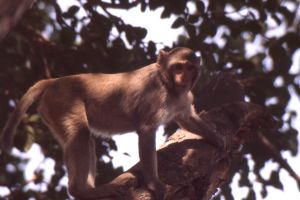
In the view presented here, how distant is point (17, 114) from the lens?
20.9 feet

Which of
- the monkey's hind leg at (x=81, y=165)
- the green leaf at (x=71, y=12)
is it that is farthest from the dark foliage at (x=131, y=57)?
the monkey's hind leg at (x=81, y=165)

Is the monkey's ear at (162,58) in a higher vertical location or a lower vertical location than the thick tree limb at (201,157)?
higher

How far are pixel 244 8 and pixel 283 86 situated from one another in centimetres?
134

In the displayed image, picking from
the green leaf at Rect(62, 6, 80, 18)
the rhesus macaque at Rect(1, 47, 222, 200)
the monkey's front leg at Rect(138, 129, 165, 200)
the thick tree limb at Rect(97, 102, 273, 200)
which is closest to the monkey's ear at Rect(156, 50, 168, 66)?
the rhesus macaque at Rect(1, 47, 222, 200)

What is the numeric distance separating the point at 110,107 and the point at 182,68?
3.42 feet

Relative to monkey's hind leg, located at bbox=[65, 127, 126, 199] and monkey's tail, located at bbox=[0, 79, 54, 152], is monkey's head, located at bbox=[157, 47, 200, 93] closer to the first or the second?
monkey's hind leg, located at bbox=[65, 127, 126, 199]

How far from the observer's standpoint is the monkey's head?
6.88 m

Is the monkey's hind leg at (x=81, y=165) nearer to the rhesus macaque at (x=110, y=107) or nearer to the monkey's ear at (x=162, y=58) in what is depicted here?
the rhesus macaque at (x=110, y=107)

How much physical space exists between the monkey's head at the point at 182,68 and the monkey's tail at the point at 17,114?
150 cm

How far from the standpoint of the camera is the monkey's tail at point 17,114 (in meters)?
6.19

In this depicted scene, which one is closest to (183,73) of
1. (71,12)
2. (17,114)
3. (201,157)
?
(201,157)

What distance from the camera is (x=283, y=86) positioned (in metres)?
8.12

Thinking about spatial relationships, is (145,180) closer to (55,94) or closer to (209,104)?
(55,94)

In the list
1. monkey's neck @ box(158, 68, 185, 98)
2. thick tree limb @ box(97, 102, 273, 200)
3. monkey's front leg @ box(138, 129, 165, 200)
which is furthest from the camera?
monkey's neck @ box(158, 68, 185, 98)
